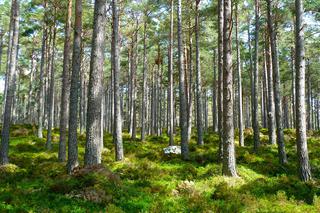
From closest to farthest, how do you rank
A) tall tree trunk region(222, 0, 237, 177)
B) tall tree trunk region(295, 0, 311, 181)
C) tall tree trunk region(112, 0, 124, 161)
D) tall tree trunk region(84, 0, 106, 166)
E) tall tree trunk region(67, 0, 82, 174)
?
tall tree trunk region(84, 0, 106, 166) → tall tree trunk region(222, 0, 237, 177) → tall tree trunk region(295, 0, 311, 181) → tall tree trunk region(67, 0, 82, 174) → tall tree trunk region(112, 0, 124, 161)

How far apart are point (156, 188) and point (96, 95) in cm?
365

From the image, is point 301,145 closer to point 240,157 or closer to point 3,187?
point 240,157

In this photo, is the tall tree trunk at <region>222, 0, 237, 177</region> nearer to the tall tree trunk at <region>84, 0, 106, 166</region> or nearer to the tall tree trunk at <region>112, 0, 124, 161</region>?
the tall tree trunk at <region>84, 0, 106, 166</region>

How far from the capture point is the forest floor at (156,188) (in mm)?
8312

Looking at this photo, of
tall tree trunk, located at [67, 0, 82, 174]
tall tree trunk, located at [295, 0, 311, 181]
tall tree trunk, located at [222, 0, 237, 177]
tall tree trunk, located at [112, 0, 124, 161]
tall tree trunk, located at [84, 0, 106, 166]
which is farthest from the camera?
tall tree trunk, located at [112, 0, 124, 161]

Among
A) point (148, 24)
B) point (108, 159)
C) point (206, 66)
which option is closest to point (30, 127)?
point (148, 24)

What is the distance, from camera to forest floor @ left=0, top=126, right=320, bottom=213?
8.31 metres

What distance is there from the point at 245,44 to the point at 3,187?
27439mm

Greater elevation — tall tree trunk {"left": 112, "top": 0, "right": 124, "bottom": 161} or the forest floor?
tall tree trunk {"left": 112, "top": 0, "right": 124, "bottom": 161}

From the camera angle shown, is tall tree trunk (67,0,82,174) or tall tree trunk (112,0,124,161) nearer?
tall tree trunk (67,0,82,174)

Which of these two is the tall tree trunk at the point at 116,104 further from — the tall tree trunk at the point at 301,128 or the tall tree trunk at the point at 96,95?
the tall tree trunk at the point at 301,128

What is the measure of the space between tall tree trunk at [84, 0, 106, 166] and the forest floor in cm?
60

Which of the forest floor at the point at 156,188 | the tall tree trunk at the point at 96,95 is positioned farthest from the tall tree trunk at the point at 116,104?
the tall tree trunk at the point at 96,95

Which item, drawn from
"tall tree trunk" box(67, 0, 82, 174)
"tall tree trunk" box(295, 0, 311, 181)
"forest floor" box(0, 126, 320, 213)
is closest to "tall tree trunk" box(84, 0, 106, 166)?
"forest floor" box(0, 126, 320, 213)
